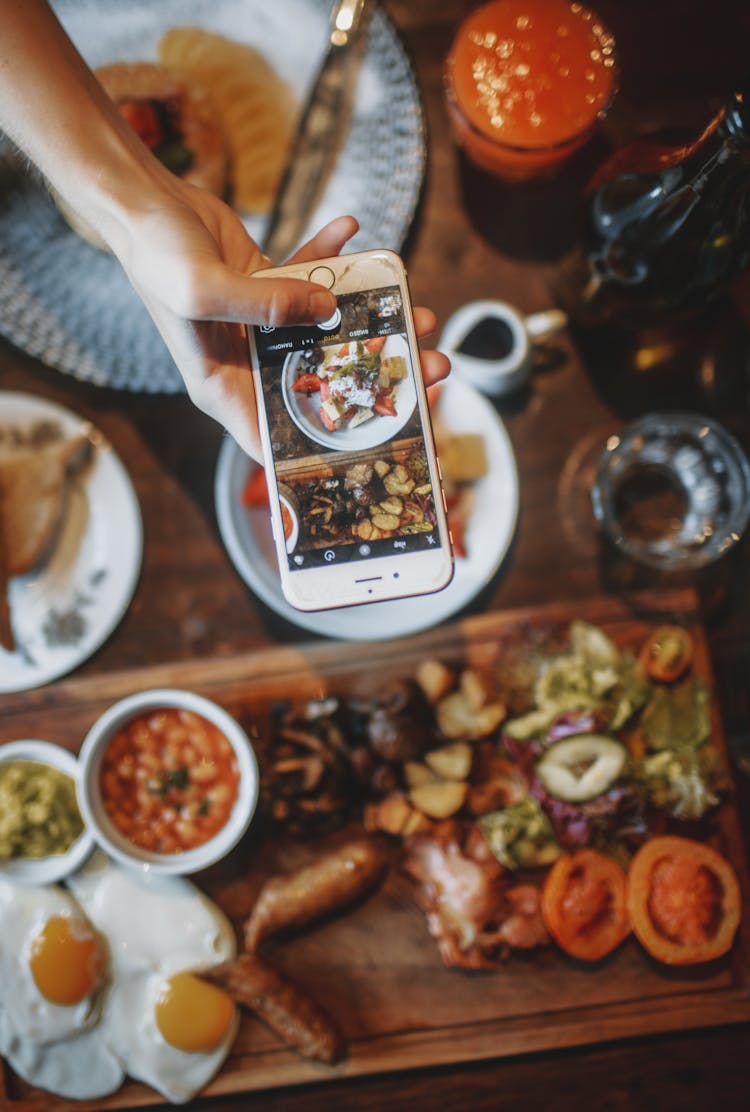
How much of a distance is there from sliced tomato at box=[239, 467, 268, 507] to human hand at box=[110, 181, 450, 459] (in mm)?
362

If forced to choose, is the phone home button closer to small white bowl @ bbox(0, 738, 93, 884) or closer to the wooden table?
the wooden table

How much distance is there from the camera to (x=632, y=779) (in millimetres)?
2193

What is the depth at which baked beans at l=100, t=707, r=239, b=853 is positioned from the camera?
7.08ft

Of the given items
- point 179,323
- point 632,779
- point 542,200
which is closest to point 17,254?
point 179,323

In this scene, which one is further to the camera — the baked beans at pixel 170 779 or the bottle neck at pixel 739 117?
the baked beans at pixel 170 779

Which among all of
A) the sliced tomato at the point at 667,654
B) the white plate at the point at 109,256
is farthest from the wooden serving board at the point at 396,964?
the white plate at the point at 109,256

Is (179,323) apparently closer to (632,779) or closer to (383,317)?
(383,317)

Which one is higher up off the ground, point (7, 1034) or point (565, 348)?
point (565, 348)

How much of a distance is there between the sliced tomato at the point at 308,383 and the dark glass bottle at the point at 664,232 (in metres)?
0.91

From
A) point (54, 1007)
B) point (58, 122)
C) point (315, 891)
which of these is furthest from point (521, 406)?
point (54, 1007)

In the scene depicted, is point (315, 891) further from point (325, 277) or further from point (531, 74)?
point (531, 74)

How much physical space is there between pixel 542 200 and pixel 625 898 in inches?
80.4

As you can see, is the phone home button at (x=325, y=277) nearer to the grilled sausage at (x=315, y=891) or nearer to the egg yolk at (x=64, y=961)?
the grilled sausage at (x=315, y=891)

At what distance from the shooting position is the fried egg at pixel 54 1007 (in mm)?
2145
